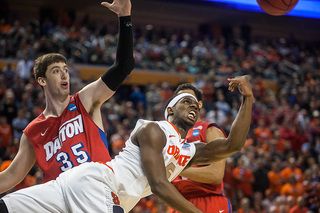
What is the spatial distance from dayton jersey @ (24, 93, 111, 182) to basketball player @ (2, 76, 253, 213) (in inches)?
10.9

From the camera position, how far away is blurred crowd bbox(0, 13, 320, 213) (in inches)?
389

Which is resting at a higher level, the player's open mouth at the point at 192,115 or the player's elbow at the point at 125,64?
the player's elbow at the point at 125,64

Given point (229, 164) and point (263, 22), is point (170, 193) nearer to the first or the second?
point (229, 164)

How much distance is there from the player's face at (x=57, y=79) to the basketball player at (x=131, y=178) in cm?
75

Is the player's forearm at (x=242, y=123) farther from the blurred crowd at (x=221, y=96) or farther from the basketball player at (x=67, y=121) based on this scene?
the blurred crowd at (x=221, y=96)

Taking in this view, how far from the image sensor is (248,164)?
10.8 m

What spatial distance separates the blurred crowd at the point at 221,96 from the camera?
988cm

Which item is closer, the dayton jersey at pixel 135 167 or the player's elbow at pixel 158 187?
the player's elbow at pixel 158 187

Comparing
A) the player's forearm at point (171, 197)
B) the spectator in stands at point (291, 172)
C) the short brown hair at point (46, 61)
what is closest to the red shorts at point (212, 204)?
the player's forearm at point (171, 197)

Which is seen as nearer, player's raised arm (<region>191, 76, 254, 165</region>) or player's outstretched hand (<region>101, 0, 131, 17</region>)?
player's raised arm (<region>191, 76, 254, 165</region>)

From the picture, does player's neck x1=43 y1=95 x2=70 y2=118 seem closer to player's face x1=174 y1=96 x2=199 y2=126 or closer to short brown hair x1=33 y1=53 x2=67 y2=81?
short brown hair x1=33 y1=53 x2=67 y2=81

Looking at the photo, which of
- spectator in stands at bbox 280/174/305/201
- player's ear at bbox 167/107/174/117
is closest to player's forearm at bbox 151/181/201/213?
player's ear at bbox 167/107/174/117

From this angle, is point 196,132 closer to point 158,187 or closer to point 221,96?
point 158,187

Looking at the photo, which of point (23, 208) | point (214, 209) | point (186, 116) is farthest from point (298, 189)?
point (23, 208)
